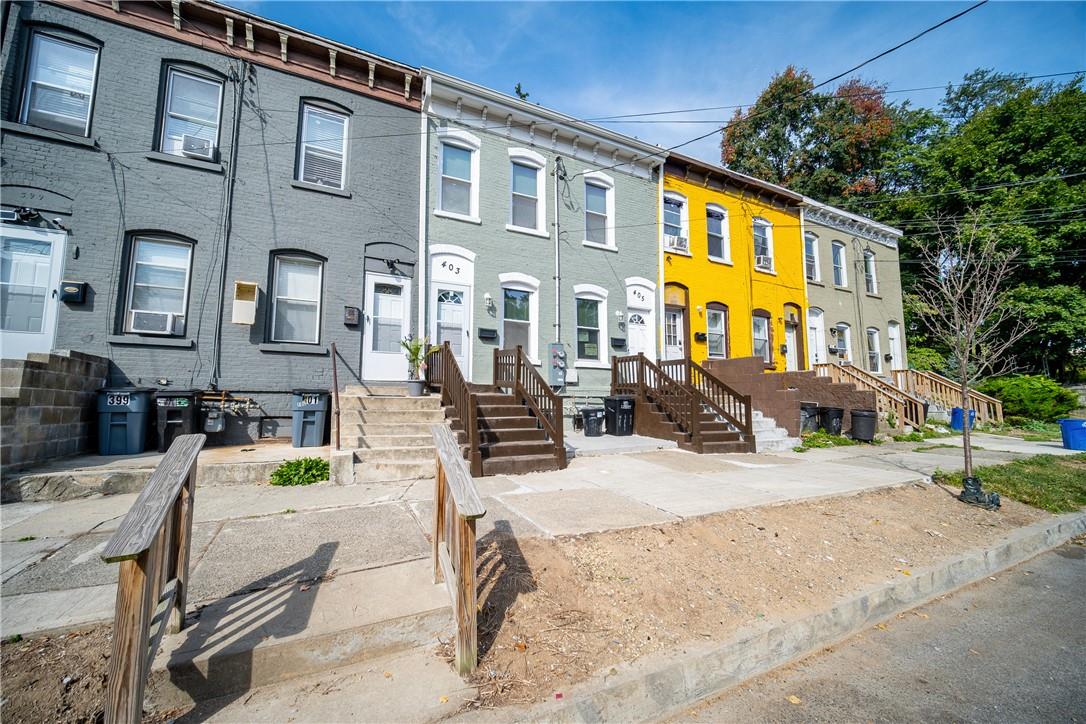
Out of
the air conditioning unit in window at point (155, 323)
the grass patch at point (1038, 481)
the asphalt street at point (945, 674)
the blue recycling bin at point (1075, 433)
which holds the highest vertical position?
the air conditioning unit in window at point (155, 323)

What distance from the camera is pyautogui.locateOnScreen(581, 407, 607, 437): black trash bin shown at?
959 cm

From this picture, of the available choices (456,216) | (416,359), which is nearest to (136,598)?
(416,359)

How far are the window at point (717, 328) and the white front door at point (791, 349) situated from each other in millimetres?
3033

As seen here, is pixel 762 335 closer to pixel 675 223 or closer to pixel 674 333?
pixel 674 333

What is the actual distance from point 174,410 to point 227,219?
3771 millimetres

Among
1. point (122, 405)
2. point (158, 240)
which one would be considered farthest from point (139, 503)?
point (158, 240)

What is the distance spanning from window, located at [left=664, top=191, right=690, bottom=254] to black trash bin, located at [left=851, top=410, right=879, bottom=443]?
6406 mm

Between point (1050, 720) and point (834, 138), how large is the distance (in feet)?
90.2

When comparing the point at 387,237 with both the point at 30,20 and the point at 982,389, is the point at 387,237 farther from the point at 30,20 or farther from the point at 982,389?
the point at 982,389

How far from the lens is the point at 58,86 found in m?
7.56

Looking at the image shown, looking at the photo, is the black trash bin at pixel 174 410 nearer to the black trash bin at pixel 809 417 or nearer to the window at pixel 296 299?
the window at pixel 296 299

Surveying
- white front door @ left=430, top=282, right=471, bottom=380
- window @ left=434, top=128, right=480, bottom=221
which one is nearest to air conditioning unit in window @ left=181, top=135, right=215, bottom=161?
window @ left=434, top=128, right=480, bottom=221

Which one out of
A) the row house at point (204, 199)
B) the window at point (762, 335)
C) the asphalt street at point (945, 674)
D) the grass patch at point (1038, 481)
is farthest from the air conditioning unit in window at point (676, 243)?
the asphalt street at point (945, 674)

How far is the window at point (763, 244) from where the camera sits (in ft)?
48.8
